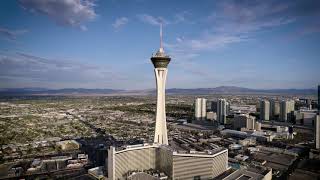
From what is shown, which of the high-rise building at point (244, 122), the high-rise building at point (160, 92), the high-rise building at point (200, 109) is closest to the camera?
the high-rise building at point (160, 92)

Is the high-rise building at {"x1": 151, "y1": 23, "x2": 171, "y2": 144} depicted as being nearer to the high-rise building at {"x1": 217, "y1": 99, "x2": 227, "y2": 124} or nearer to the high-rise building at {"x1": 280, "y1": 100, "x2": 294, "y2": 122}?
the high-rise building at {"x1": 217, "y1": 99, "x2": 227, "y2": 124}

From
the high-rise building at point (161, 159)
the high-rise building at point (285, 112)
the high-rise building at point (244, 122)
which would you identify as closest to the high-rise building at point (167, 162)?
the high-rise building at point (161, 159)

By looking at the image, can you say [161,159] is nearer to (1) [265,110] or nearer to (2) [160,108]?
(2) [160,108]

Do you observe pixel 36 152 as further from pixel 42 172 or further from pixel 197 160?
pixel 197 160

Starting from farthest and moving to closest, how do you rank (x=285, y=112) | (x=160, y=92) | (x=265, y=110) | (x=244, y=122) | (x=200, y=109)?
(x=200, y=109) < (x=265, y=110) < (x=285, y=112) < (x=244, y=122) < (x=160, y=92)

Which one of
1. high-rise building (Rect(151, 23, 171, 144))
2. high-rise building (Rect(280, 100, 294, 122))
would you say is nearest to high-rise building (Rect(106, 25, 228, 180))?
high-rise building (Rect(151, 23, 171, 144))

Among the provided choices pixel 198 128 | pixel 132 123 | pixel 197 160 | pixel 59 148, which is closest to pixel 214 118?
pixel 198 128

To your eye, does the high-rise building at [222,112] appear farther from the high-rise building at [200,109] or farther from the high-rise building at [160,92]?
the high-rise building at [160,92]

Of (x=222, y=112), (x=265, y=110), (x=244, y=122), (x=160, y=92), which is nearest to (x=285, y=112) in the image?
(x=265, y=110)
